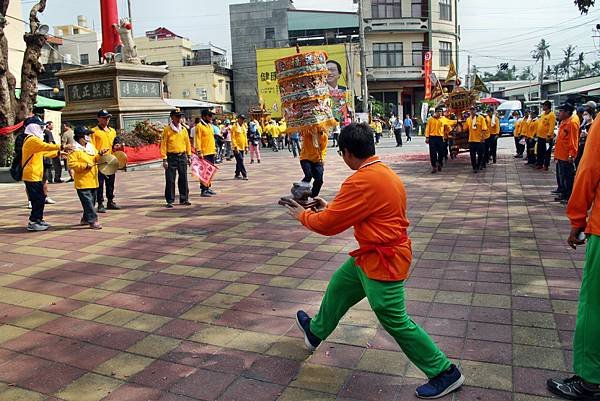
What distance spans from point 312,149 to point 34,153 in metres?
4.09

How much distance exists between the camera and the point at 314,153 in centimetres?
831

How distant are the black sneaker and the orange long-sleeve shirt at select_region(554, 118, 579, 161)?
6.39 metres

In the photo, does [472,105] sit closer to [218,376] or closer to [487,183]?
[487,183]

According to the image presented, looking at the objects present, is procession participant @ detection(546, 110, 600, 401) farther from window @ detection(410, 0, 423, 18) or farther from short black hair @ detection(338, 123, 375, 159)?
window @ detection(410, 0, 423, 18)

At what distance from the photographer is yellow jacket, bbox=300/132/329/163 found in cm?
804

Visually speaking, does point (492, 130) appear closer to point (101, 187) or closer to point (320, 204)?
point (101, 187)

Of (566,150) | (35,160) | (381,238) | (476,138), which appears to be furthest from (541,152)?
(381,238)

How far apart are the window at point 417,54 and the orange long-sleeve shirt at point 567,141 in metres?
33.9

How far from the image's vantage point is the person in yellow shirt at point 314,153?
793cm

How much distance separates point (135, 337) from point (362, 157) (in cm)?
225

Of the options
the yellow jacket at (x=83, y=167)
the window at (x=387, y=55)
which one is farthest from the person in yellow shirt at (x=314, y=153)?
the window at (x=387, y=55)

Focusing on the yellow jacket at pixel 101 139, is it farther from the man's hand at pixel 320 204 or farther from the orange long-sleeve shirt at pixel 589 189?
the orange long-sleeve shirt at pixel 589 189

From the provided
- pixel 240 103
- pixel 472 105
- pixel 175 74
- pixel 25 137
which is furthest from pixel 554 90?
pixel 25 137

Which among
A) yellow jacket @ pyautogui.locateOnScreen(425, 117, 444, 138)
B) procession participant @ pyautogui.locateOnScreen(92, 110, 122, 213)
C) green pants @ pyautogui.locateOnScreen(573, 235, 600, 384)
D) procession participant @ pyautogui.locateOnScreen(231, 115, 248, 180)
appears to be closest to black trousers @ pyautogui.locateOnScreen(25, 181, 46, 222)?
procession participant @ pyautogui.locateOnScreen(92, 110, 122, 213)
